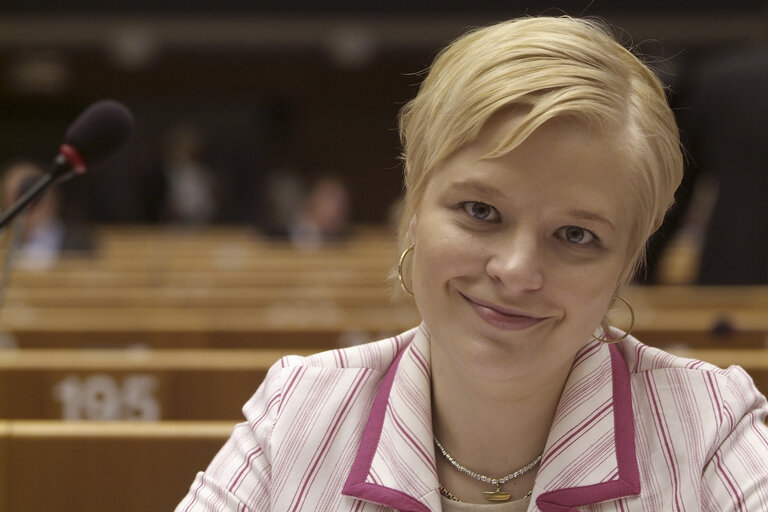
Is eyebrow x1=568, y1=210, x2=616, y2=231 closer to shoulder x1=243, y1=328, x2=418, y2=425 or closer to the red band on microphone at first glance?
shoulder x1=243, y1=328, x2=418, y2=425

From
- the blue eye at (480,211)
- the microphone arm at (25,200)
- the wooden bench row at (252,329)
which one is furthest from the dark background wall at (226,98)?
the blue eye at (480,211)

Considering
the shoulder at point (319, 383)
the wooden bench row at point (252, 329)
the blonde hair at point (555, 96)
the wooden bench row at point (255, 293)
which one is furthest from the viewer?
the wooden bench row at point (255, 293)

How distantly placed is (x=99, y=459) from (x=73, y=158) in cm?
53

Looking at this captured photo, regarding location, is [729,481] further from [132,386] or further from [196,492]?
[132,386]

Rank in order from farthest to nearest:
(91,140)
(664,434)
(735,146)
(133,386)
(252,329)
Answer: (735,146) → (252,329) → (133,386) → (91,140) → (664,434)

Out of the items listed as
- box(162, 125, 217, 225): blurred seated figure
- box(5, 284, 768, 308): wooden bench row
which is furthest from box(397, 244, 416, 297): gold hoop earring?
box(162, 125, 217, 225): blurred seated figure

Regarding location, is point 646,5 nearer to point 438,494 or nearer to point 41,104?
point 41,104

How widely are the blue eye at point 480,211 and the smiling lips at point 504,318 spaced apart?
0.10 m

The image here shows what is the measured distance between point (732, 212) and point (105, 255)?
497 cm

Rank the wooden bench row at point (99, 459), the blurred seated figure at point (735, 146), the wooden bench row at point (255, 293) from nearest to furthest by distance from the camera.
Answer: the wooden bench row at point (99, 459), the blurred seated figure at point (735, 146), the wooden bench row at point (255, 293)

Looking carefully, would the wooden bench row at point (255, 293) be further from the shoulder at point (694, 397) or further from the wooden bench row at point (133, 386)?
the shoulder at point (694, 397)

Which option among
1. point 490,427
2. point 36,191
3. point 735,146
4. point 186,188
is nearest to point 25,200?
point 36,191

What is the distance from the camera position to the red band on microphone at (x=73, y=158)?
1583 millimetres

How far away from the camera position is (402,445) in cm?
131
